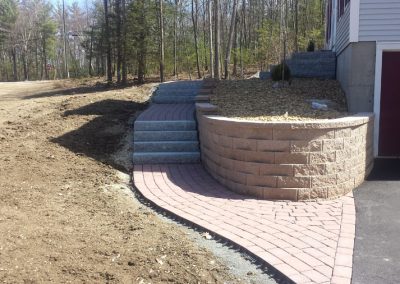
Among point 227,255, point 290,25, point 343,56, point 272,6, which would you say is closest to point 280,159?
point 227,255

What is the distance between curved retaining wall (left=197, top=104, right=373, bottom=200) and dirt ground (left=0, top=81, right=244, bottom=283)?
135cm

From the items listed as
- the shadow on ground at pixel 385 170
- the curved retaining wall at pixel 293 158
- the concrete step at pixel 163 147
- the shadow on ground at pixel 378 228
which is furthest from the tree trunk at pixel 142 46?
the shadow on ground at pixel 378 228

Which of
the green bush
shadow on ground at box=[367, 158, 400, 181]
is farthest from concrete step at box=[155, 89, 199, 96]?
shadow on ground at box=[367, 158, 400, 181]

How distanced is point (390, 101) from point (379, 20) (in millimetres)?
1292

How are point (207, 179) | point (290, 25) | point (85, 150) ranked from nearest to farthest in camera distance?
point (207, 179)
point (85, 150)
point (290, 25)

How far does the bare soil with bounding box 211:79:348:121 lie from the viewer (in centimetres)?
643

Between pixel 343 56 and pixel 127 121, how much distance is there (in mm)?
4322

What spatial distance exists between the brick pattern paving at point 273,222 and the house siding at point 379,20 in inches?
117

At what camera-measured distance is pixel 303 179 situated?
202 inches

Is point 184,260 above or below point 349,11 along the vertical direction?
below

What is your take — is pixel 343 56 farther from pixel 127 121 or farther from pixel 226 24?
pixel 226 24

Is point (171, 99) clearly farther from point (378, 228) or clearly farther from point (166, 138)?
point (378, 228)

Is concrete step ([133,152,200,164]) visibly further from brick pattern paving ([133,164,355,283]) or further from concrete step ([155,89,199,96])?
concrete step ([155,89,199,96])

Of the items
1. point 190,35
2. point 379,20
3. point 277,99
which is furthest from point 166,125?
point 190,35
